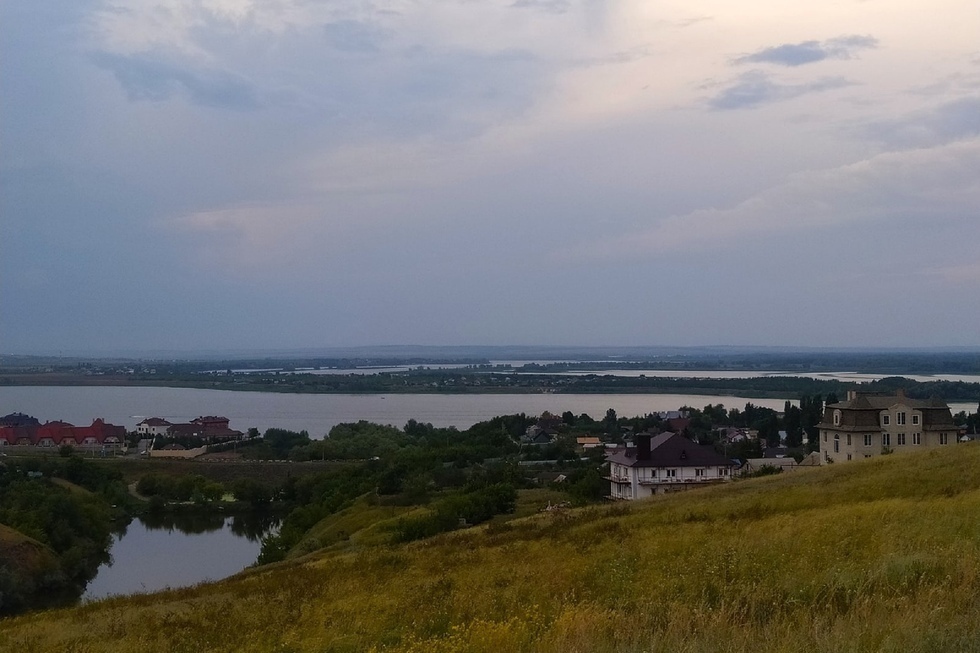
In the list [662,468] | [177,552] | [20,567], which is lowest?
[177,552]

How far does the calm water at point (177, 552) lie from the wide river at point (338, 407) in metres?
48.7

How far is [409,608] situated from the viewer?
11664 millimetres

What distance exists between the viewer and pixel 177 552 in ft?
164

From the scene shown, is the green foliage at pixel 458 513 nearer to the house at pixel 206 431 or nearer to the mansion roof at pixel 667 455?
the mansion roof at pixel 667 455

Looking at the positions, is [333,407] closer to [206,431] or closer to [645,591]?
[206,431]

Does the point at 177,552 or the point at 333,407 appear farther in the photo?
the point at 333,407

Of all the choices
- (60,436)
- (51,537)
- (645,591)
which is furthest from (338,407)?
(645,591)

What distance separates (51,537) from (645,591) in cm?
4538

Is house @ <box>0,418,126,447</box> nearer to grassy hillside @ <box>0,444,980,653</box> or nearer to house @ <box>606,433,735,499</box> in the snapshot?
house @ <box>606,433,735,499</box>

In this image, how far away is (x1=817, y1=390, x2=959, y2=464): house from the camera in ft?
126

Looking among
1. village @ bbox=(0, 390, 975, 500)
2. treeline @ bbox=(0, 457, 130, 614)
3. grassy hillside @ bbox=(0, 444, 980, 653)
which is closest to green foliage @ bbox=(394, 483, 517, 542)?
village @ bbox=(0, 390, 975, 500)

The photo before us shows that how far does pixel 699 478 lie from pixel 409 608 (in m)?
32.3

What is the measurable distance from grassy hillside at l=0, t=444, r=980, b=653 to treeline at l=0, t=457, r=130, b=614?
25.1 m

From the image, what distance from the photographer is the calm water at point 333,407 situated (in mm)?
132750
